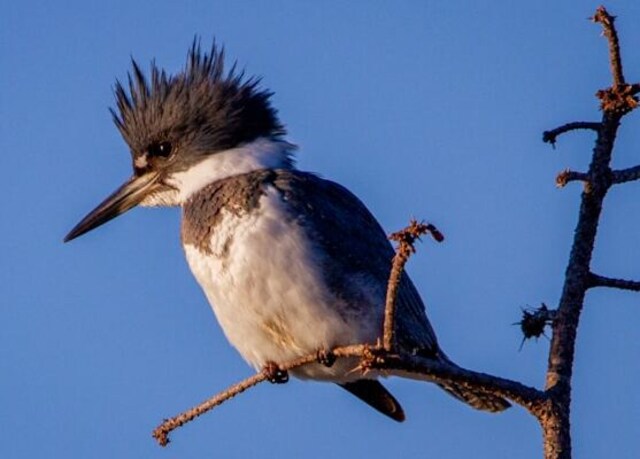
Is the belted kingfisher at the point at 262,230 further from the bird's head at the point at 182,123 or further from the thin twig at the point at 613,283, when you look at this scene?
the thin twig at the point at 613,283

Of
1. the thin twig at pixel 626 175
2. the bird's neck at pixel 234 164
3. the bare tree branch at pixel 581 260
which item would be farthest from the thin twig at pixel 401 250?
the bird's neck at pixel 234 164

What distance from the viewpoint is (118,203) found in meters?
5.61

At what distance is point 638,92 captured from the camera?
9.82 feet

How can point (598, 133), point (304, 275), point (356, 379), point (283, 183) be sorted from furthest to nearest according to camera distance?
point (356, 379), point (283, 183), point (304, 275), point (598, 133)

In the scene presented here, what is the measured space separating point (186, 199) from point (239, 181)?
0.37 m

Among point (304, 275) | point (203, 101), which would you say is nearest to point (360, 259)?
point (304, 275)

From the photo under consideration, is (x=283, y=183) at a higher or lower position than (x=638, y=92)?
higher

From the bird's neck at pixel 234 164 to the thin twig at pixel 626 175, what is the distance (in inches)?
84.2

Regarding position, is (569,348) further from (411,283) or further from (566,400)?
(411,283)

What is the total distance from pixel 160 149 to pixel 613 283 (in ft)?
9.14

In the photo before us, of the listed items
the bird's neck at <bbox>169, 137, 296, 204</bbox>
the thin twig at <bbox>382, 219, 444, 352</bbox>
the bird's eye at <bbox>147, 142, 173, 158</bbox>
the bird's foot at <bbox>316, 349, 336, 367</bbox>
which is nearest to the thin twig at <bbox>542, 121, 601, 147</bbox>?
the thin twig at <bbox>382, 219, 444, 352</bbox>

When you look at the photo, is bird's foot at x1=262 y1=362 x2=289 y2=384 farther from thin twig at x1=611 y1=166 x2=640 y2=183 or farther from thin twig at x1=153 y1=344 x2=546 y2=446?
thin twig at x1=611 y1=166 x2=640 y2=183

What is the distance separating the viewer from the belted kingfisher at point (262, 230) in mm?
4445

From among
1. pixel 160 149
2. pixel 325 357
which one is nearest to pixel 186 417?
pixel 325 357
